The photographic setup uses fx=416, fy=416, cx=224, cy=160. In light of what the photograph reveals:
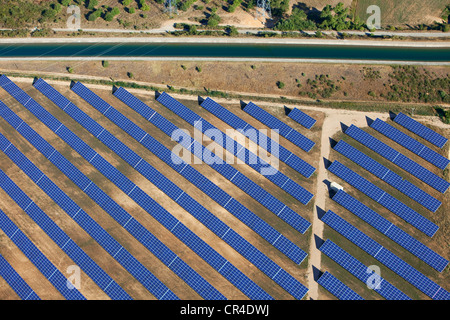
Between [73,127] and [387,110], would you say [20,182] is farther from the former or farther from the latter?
[387,110]

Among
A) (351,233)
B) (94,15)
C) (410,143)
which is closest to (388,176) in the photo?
(410,143)

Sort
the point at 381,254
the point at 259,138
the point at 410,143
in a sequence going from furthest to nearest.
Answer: the point at 259,138 → the point at 410,143 → the point at 381,254

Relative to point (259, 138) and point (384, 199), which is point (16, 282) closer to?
point (259, 138)

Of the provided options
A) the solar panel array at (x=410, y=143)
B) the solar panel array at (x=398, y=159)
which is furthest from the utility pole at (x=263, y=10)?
the solar panel array at (x=410, y=143)

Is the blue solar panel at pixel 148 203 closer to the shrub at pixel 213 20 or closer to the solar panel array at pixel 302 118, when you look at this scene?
the solar panel array at pixel 302 118

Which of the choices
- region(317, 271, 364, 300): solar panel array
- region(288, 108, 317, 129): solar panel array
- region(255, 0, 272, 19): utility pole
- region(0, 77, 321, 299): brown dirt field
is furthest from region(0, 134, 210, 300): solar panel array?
region(255, 0, 272, 19): utility pole

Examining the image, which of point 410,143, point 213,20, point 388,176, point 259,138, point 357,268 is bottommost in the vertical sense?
point 357,268

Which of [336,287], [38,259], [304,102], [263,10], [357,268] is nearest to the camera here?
[336,287]
